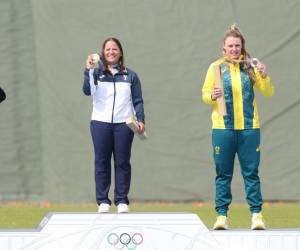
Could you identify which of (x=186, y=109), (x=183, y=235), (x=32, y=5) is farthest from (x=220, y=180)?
(x=32, y=5)

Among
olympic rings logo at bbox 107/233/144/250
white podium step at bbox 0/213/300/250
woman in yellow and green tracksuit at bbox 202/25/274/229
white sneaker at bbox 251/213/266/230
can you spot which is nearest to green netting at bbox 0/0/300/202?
woman in yellow and green tracksuit at bbox 202/25/274/229

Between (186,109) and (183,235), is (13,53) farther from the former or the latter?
(183,235)

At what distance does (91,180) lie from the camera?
9.97m

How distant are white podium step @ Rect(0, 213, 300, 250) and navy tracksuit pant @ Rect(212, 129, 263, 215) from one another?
849 mm

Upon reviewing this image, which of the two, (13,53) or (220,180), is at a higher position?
(13,53)

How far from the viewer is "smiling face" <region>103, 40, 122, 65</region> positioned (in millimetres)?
7195

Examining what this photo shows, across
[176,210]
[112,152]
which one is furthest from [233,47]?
[176,210]

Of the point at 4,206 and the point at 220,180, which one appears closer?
the point at 220,180

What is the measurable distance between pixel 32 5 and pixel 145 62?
4.02ft

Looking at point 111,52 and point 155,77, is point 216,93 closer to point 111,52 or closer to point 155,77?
point 111,52

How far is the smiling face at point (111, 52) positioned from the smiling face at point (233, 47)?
0.88 m

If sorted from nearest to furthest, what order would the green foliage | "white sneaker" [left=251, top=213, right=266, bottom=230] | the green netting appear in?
"white sneaker" [left=251, top=213, right=266, bottom=230]
the green foliage
the green netting

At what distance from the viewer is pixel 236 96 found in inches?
262

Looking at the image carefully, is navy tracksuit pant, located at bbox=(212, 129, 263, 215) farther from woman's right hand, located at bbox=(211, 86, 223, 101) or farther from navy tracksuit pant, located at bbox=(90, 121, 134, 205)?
navy tracksuit pant, located at bbox=(90, 121, 134, 205)
